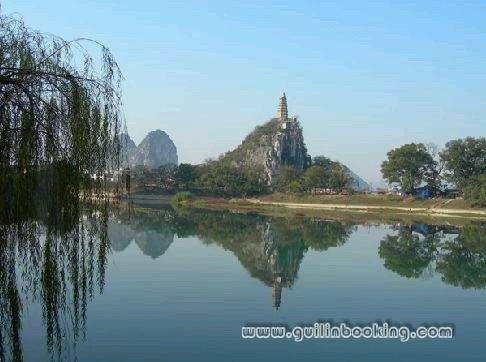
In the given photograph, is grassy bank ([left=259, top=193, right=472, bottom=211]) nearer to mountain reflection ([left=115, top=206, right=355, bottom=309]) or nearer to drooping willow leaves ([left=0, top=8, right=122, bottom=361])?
mountain reflection ([left=115, top=206, right=355, bottom=309])

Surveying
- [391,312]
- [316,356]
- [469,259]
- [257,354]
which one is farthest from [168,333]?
[469,259]

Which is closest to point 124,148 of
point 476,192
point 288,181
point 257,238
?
point 257,238

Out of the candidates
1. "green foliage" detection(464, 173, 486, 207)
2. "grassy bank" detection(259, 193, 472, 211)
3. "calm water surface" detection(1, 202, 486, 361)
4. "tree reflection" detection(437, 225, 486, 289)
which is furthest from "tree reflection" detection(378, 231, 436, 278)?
"grassy bank" detection(259, 193, 472, 211)

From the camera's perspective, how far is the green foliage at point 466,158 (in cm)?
6462

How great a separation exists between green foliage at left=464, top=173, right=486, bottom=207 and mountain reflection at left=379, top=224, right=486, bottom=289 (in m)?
16.6

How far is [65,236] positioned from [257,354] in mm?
5954

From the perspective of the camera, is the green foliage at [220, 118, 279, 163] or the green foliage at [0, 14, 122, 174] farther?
the green foliage at [220, 118, 279, 163]

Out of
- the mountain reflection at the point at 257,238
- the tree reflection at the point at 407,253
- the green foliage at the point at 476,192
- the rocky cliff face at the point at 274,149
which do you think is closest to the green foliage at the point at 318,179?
the rocky cliff face at the point at 274,149

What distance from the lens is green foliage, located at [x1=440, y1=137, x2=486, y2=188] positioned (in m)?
64.6

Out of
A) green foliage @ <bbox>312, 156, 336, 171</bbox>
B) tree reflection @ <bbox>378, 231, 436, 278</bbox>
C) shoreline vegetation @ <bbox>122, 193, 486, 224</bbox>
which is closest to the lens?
tree reflection @ <bbox>378, 231, 436, 278</bbox>

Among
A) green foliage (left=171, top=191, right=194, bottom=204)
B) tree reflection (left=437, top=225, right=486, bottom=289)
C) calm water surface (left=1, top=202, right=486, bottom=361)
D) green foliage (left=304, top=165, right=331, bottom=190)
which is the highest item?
green foliage (left=304, top=165, right=331, bottom=190)

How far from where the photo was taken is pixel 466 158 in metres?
65.2

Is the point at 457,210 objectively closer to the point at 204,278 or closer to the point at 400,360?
the point at 204,278

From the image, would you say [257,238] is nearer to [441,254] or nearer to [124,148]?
[441,254]
